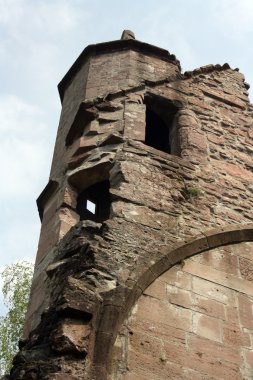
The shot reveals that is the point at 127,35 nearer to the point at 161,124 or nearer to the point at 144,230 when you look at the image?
the point at 161,124

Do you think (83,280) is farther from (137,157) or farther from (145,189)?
(137,157)

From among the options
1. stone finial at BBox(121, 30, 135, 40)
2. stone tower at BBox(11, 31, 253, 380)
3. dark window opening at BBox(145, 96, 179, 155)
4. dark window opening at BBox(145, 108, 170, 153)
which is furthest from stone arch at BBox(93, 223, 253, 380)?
stone finial at BBox(121, 30, 135, 40)

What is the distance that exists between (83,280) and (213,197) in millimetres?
2116

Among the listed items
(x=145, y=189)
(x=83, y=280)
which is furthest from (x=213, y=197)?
(x=83, y=280)

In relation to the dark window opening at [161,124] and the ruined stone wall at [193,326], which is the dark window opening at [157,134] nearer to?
the dark window opening at [161,124]

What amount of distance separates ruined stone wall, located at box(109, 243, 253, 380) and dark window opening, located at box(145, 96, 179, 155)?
1968 mm

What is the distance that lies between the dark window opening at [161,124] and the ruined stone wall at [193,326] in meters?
1.97

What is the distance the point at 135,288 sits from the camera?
4.65 metres

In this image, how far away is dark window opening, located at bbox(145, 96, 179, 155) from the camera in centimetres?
724

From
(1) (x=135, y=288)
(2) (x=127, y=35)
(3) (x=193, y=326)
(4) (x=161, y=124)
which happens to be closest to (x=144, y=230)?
(1) (x=135, y=288)

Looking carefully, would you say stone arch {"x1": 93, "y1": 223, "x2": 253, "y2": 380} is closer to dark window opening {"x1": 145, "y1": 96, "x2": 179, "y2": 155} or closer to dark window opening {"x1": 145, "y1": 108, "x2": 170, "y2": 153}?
dark window opening {"x1": 145, "y1": 96, "x2": 179, "y2": 155}

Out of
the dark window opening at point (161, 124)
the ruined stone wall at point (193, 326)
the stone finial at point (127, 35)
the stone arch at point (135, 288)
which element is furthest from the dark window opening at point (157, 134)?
the ruined stone wall at point (193, 326)

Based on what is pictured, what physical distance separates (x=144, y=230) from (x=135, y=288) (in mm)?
728

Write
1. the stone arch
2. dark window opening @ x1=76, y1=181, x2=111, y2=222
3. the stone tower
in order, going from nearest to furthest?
the stone arch
the stone tower
dark window opening @ x1=76, y1=181, x2=111, y2=222
